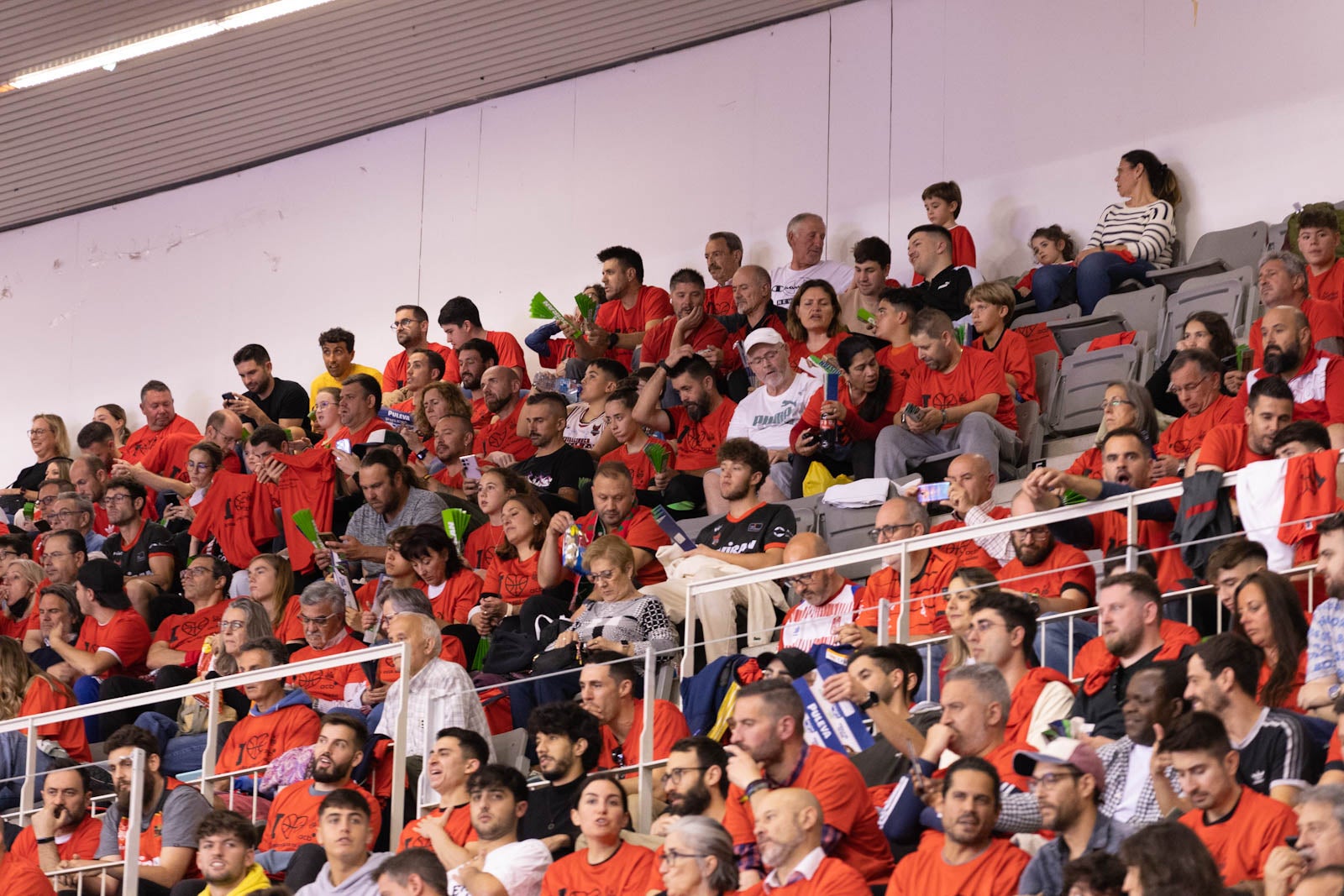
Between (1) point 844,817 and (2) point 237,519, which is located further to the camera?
(2) point 237,519

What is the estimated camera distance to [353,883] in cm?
595

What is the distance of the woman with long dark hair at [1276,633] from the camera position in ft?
17.0

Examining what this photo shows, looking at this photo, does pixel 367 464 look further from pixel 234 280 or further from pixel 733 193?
pixel 234 280

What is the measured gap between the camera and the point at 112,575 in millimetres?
8797

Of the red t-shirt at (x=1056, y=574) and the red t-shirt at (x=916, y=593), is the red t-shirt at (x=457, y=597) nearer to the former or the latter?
the red t-shirt at (x=916, y=593)

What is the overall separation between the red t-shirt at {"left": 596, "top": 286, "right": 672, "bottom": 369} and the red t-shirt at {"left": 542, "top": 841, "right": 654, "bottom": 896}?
503cm

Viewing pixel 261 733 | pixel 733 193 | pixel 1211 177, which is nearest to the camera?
pixel 261 733

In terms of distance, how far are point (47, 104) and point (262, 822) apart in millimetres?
6891

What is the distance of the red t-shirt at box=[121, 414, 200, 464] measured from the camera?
1133 centimetres

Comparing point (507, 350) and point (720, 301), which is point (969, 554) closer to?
point (720, 301)

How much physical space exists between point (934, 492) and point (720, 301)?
346cm

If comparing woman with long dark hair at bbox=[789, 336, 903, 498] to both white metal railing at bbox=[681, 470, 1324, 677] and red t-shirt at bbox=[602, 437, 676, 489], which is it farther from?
Result: white metal railing at bbox=[681, 470, 1324, 677]

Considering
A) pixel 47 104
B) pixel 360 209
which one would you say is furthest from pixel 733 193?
pixel 47 104

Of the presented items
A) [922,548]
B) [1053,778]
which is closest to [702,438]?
[922,548]
